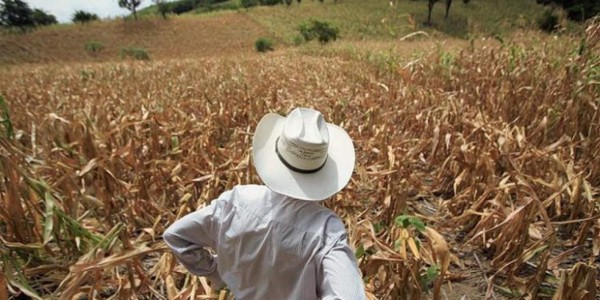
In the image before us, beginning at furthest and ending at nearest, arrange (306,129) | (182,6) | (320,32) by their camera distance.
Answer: (182,6) < (320,32) < (306,129)

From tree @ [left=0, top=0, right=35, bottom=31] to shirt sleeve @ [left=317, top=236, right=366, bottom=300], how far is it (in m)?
39.3

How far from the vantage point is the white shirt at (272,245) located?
0.84 meters

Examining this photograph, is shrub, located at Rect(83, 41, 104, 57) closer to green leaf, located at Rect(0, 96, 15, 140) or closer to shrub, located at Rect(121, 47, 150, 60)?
shrub, located at Rect(121, 47, 150, 60)

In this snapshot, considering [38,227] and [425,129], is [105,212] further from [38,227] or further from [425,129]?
[425,129]

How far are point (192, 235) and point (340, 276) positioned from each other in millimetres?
497

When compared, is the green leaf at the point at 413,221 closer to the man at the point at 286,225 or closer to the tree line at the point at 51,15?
the man at the point at 286,225

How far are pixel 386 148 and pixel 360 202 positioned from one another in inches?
20.3

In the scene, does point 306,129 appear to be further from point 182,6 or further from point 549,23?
point 182,6

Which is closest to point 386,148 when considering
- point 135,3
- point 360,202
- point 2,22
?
point 360,202

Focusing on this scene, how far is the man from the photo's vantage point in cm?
86

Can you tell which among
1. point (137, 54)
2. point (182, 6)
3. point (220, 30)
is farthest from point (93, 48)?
point (182, 6)

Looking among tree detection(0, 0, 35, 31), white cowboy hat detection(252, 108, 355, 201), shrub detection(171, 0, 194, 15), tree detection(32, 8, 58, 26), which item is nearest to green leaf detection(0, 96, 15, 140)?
white cowboy hat detection(252, 108, 355, 201)

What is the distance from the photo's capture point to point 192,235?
1.05 m

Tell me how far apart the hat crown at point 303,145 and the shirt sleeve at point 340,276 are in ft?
0.69
